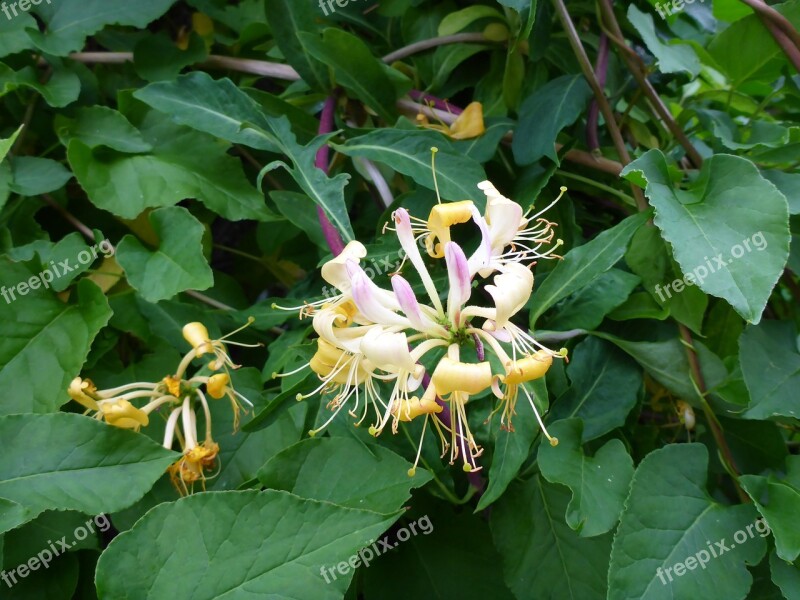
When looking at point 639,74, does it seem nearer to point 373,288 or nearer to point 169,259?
point 373,288

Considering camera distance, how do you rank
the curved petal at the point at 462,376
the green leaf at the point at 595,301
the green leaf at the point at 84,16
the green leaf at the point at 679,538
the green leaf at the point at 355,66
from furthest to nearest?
1. the green leaf at the point at 84,16
2. the green leaf at the point at 355,66
3. the green leaf at the point at 595,301
4. the green leaf at the point at 679,538
5. the curved petal at the point at 462,376

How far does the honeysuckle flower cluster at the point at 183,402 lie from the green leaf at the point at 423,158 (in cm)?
26

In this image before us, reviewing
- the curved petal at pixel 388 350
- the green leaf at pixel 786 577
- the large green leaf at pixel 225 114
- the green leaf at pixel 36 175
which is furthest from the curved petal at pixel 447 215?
the green leaf at pixel 36 175

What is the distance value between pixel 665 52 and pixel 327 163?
0.42 m

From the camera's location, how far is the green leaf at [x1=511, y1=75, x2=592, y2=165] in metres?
0.75

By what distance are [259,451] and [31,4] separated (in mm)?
709

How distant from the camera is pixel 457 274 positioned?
1.73ft

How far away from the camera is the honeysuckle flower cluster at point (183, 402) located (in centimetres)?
69

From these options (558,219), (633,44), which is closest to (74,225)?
(558,219)

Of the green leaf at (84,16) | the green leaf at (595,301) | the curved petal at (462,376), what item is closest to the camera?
the curved petal at (462,376)

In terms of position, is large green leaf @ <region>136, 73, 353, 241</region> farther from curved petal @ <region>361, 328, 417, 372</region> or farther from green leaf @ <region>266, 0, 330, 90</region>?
curved petal @ <region>361, 328, 417, 372</region>

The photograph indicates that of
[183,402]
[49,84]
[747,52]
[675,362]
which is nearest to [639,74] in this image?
[747,52]

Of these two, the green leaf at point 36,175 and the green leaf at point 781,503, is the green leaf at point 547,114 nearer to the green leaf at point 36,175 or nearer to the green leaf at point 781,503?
the green leaf at point 781,503

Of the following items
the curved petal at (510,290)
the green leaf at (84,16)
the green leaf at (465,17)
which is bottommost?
the curved petal at (510,290)
